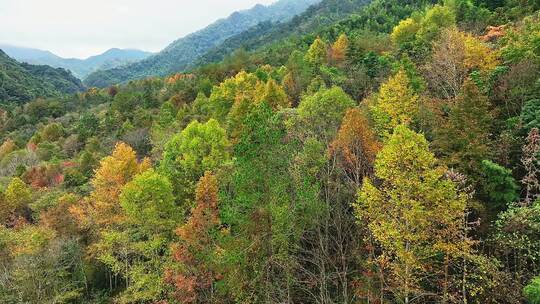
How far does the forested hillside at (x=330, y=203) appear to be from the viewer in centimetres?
2473

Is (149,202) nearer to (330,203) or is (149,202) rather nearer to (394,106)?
(330,203)

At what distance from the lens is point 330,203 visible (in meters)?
31.3

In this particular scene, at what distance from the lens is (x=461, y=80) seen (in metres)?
46.5

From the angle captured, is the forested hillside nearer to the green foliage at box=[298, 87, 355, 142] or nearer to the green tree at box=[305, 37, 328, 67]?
the green foliage at box=[298, 87, 355, 142]

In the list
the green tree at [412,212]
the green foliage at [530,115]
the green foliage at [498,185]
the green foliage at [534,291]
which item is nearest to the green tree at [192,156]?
the green tree at [412,212]

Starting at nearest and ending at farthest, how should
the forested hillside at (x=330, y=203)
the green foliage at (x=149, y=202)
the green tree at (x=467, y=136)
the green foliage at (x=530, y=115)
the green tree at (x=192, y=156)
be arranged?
the forested hillside at (x=330, y=203), the green tree at (x=467, y=136), the green foliage at (x=530, y=115), the green foliage at (x=149, y=202), the green tree at (x=192, y=156)

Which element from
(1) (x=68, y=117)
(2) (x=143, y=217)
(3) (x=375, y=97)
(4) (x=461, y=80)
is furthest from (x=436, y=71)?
(1) (x=68, y=117)

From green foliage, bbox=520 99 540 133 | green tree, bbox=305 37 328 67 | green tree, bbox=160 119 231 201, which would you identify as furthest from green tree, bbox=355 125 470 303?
green tree, bbox=305 37 328 67

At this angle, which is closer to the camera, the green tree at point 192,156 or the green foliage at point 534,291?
the green foliage at point 534,291

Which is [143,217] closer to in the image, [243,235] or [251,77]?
[243,235]

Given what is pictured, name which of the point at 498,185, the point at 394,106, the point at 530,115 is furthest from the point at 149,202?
the point at 530,115

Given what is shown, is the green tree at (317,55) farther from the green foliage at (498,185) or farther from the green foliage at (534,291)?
the green foliage at (534,291)

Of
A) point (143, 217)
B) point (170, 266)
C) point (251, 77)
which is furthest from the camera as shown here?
point (251, 77)

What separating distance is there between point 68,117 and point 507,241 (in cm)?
13649
